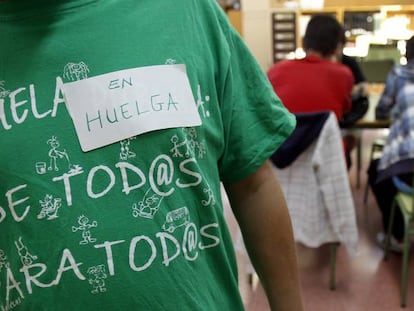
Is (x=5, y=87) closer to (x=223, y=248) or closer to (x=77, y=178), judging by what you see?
(x=77, y=178)

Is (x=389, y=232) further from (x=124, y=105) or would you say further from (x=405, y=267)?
(x=124, y=105)

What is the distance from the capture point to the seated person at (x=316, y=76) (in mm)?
2145

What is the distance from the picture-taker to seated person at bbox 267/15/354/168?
214cm

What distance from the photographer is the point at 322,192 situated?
2021 mm

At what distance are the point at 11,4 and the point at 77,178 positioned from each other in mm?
189

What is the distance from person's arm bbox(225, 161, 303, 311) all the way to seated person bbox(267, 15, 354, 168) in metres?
1.54

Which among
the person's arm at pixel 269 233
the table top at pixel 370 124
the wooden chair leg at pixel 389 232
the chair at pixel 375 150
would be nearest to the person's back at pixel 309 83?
the table top at pixel 370 124

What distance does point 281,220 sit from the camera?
2.10 ft

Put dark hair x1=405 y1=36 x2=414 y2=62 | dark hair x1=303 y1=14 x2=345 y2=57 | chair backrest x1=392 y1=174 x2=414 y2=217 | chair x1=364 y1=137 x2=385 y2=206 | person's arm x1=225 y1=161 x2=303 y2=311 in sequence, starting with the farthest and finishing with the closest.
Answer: chair x1=364 y1=137 x2=385 y2=206 < dark hair x1=303 y1=14 x2=345 y2=57 < chair backrest x1=392 y1=174 x2=414 y2=217 < dark hair x1=405 y1=36 x2=414 y2=62 < person's arm x1=225 y1=161 x2=303 y2=311

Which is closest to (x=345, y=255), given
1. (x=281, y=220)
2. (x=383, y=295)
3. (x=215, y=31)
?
(x=383, y=295)

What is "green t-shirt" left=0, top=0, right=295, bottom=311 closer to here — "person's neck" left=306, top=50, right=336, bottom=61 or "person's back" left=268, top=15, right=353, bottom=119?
"person's back" left=268, top=15, right=353, bottom=119

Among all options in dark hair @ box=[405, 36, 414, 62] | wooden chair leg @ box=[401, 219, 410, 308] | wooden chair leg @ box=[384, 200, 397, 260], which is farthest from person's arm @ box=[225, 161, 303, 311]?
wooden chair leg @ box=[384, 200, 397, 260]

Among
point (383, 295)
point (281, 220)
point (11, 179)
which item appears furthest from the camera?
point (383, 295)

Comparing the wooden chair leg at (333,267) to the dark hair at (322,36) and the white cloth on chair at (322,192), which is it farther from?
the dark hair at (322,36)
